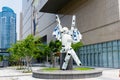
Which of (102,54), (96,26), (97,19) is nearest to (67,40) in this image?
(102,54)

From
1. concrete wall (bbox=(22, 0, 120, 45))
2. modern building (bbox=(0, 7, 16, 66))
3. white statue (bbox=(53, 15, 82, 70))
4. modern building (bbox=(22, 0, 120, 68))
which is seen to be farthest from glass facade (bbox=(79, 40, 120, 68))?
modern building (bbox=(0, 7, 16, 66))

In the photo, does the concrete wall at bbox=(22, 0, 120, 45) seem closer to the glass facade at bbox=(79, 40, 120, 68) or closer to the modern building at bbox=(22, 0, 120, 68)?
the modern building at bbox=(22, 0, 120, 68)

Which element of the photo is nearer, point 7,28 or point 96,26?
point 96,26

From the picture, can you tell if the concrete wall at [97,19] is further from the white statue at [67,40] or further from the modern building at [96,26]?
the white statue at [67,40]

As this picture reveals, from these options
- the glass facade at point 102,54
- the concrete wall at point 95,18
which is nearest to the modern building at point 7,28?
the concrete wall at point 95,18

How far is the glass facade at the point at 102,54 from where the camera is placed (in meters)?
33.4

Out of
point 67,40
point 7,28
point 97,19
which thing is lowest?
point 67,40

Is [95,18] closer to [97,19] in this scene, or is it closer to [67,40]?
[97,19]

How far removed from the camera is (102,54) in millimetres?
37438

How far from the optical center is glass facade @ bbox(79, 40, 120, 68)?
33.4 m

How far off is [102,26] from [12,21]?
133 m

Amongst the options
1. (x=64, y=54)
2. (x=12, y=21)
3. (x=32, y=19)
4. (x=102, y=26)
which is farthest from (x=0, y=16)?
(x=64, y=54)

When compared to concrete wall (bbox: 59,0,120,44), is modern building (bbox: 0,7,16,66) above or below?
above

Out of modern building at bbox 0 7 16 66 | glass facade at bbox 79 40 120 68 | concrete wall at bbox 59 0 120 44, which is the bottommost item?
glass facade at bbox 79 40 120 68
